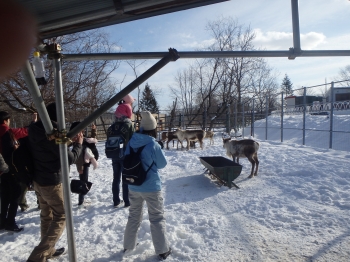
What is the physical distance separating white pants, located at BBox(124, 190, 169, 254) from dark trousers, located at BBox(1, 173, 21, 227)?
221 centimetres

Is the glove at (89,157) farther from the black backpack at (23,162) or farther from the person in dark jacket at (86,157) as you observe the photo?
the black backpack at (23,162)

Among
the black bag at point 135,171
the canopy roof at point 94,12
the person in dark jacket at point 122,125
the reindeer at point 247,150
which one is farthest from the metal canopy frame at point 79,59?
the reindeer at point 247,150

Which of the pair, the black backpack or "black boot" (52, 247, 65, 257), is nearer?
the black backpack

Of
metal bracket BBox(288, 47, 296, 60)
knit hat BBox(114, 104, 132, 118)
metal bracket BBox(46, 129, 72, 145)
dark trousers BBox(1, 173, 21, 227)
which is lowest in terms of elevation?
dark trousers BBox(1, 173, 21, 227)

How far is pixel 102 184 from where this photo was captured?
23.5ft

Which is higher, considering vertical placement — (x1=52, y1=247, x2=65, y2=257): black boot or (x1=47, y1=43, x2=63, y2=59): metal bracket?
(x1=47, y1=43, x2=63, y2=59): metal bracket

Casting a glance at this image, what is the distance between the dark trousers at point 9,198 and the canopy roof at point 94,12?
2.91m

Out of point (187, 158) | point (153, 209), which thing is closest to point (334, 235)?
point (153, 209)

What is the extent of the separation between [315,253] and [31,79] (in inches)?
150

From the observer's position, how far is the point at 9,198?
4.38m

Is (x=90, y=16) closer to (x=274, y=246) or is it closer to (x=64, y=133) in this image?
(x=64, y=133)

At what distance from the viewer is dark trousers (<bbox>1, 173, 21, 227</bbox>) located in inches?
170

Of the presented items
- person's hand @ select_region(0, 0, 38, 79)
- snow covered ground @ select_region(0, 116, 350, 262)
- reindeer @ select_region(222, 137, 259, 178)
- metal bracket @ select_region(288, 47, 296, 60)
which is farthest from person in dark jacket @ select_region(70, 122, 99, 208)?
reindeer @ select_region(222, 137, 259, 178)

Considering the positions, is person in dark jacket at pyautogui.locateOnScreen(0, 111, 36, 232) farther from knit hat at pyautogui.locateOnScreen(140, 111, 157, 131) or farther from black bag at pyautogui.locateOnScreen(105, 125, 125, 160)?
knit hat at pyautogui.locateOnScreen(140, 111, 157, 131)
